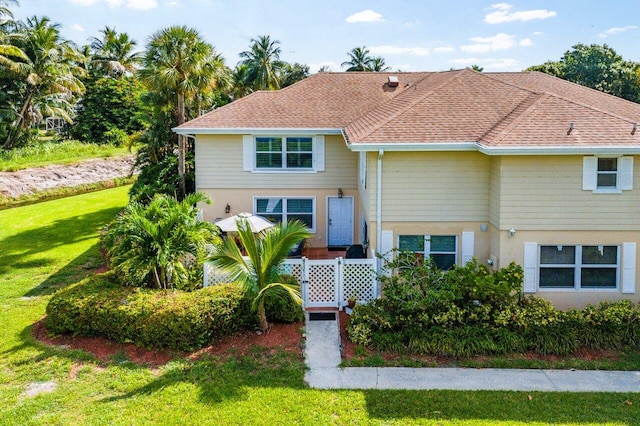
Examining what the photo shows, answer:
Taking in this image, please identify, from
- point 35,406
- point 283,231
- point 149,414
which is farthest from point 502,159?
point 35,406

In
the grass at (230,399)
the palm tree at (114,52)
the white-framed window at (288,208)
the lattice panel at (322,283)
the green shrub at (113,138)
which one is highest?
the palm tree at (114,52)

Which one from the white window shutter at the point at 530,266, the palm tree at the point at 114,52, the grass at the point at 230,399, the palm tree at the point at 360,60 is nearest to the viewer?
the grass at the point at 230,399

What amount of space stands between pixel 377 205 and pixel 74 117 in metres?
45.5

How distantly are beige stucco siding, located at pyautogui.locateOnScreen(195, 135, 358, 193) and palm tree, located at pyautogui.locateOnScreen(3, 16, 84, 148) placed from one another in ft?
95.6

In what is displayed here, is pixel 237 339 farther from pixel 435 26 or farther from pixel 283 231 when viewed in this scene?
pixel 435 26

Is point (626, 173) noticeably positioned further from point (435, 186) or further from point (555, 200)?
point (435, 186)

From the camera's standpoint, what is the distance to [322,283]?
12.9 m

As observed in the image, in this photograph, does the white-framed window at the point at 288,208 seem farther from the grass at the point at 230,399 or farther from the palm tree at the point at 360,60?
the palm tree at the point at 360,60

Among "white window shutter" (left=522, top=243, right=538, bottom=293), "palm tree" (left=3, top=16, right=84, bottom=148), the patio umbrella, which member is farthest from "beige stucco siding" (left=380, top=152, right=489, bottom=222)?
"palm tree" (left=3, top=16, right=84, bottom=148)

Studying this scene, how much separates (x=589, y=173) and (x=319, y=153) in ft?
30.0

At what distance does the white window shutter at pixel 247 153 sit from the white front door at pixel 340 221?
3243 millimetres

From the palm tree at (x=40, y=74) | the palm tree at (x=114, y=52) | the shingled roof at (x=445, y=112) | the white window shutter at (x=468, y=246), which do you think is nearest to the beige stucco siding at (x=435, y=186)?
the white window shutter at (x=468, y=246)

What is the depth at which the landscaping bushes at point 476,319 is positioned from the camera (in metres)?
10.8

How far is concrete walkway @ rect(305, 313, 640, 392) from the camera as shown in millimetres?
9539
